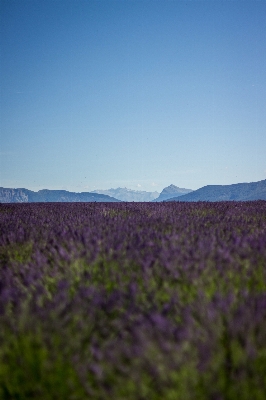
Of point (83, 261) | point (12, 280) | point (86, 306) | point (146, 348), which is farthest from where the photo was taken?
point (83, 261)

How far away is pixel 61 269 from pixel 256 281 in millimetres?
1368

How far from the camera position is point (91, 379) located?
135 cm

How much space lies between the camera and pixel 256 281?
81.7 inches

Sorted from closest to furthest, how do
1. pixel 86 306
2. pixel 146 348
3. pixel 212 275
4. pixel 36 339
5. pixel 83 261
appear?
pixel 146 348 → pixel 36 339 → pixel 86 306 → pixel 212 275 → pixel 83 261

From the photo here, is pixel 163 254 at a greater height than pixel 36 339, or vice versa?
pixel 163 254

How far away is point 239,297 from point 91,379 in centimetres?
85

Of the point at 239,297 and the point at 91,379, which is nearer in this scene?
the point at 91,379

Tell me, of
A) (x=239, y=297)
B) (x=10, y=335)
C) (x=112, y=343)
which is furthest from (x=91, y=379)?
(x=239, y=297)

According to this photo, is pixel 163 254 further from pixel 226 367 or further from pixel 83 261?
pixel 226 367

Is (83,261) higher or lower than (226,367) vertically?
higher

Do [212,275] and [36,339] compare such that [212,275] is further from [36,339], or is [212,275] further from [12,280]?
[12,280]

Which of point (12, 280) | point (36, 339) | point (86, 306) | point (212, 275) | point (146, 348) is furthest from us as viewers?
point (12, 280)

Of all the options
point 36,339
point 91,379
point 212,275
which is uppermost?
point 212,275

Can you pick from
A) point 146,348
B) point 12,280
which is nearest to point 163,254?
point 12,280
